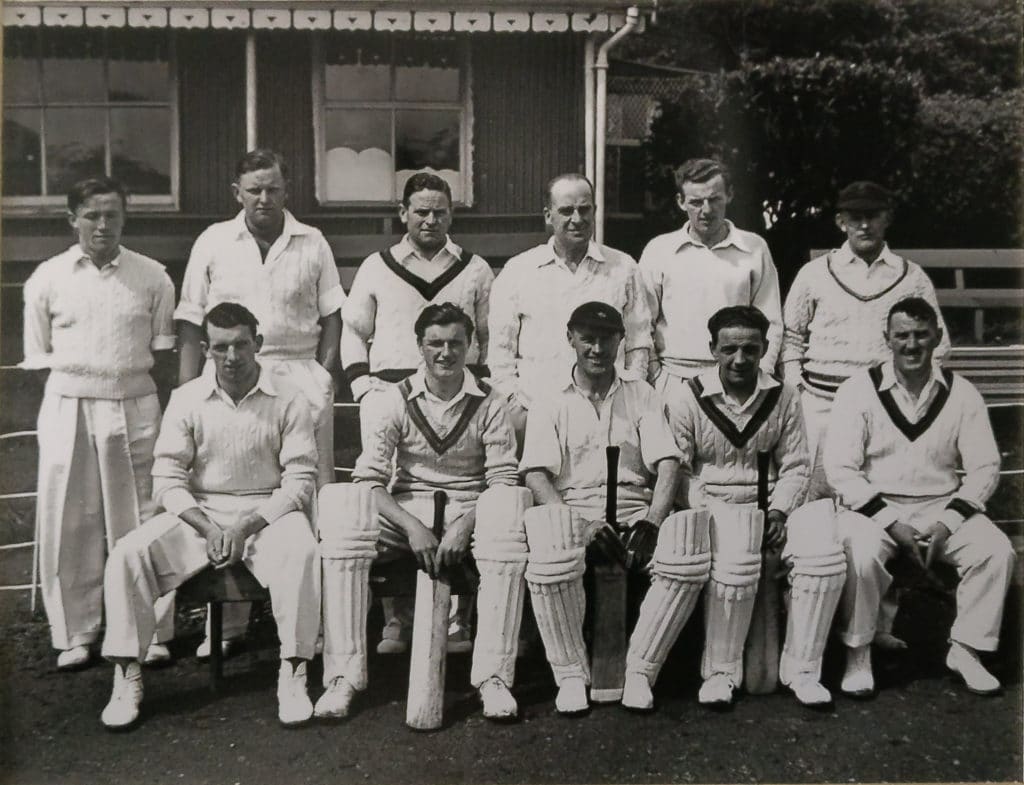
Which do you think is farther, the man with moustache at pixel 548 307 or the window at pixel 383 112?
the window at pixel 383 112

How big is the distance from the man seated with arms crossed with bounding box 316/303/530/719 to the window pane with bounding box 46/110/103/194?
109 cm

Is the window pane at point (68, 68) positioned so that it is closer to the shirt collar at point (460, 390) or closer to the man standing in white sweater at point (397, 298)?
the man standing in white sweater at point (397, 298)

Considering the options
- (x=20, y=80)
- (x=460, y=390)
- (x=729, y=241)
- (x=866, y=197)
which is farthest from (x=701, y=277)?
(x=20, y=80)

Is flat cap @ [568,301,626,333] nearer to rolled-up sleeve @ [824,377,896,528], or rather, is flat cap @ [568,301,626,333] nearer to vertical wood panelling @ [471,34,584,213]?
rolled-up sleeve @ [824,377,896,528]

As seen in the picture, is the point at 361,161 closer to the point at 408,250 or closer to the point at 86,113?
the point at 408,250

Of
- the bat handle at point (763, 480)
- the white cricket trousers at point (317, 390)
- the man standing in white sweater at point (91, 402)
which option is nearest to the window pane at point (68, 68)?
the man standing in white sweater at point (91, 402)

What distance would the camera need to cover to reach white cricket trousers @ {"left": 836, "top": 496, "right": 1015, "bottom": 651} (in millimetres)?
2873

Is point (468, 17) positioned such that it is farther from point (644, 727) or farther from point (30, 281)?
point (644, 727)

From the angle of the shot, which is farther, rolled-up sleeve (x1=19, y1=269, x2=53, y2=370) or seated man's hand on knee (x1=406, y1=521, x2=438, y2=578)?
rolled-up sleeve (x1=19, y1=269, x2=53, y2=370)

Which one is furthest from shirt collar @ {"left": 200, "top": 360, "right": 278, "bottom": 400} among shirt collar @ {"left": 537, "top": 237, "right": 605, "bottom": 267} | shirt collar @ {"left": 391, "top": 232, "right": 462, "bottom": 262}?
shirt collar @ {"left": 537, "top": 237, "right": 605, "bottom": 267}

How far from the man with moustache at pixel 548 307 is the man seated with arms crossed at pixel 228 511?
0.63 meters

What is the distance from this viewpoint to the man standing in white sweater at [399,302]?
3.13 m

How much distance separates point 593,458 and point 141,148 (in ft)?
5.68

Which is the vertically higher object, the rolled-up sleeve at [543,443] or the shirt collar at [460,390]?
the shirt collar at [460,390]
